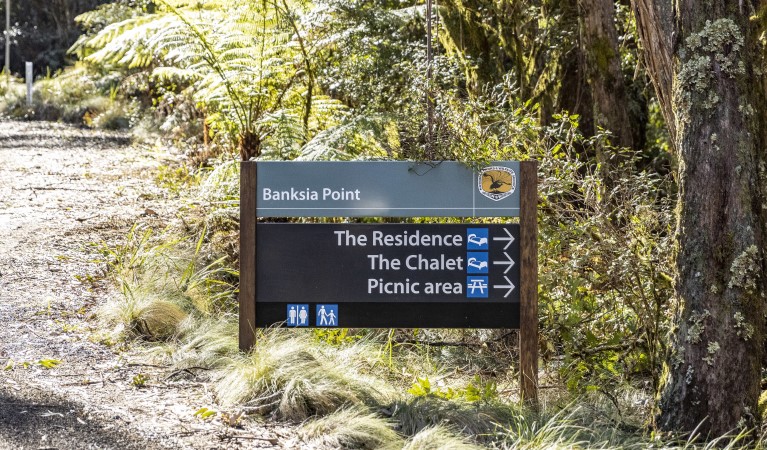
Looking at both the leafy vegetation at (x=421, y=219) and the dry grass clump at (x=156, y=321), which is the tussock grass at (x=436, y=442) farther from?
the dry grass clump at (x=156, y=321)

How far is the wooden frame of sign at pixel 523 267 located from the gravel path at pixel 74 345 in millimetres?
632

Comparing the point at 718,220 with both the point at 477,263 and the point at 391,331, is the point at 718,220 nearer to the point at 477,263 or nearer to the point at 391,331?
the point at 477,263

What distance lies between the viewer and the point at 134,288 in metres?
6.93

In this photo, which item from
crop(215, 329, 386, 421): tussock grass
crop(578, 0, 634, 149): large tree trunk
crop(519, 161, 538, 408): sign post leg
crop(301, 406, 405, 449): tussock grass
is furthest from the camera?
crop(578, 0, 634, 149): large tree trunk

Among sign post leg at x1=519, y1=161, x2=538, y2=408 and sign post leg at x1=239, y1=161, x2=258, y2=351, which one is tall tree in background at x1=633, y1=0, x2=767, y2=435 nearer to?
sign post leg at x1=519, y1=161, x2=538, y2=408

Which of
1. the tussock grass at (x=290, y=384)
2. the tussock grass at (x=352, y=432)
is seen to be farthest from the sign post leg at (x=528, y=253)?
the tussock grass at (x=352, y=432)

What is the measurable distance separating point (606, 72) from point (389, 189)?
4.76 m

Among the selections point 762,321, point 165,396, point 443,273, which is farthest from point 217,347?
point 762,321

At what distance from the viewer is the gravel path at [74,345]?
4.60 meters

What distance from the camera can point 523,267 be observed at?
5.34 m

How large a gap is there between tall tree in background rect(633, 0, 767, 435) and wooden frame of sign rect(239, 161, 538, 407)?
33.4 inches

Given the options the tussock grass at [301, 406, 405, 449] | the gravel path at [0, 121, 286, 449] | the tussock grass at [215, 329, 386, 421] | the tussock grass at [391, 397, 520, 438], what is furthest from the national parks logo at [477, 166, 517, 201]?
the gravel path at [0, 121, 286, 449]

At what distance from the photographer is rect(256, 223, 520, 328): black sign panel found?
5352mm

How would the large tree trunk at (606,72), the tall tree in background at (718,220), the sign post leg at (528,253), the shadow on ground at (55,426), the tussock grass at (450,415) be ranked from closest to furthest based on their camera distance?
the shadow on ground at (55,426)
the tall tree in background at (718,220)
the tussock grass at (450,415)
the sign post leg at (528,253)
the large tree trunk at (606,72)
